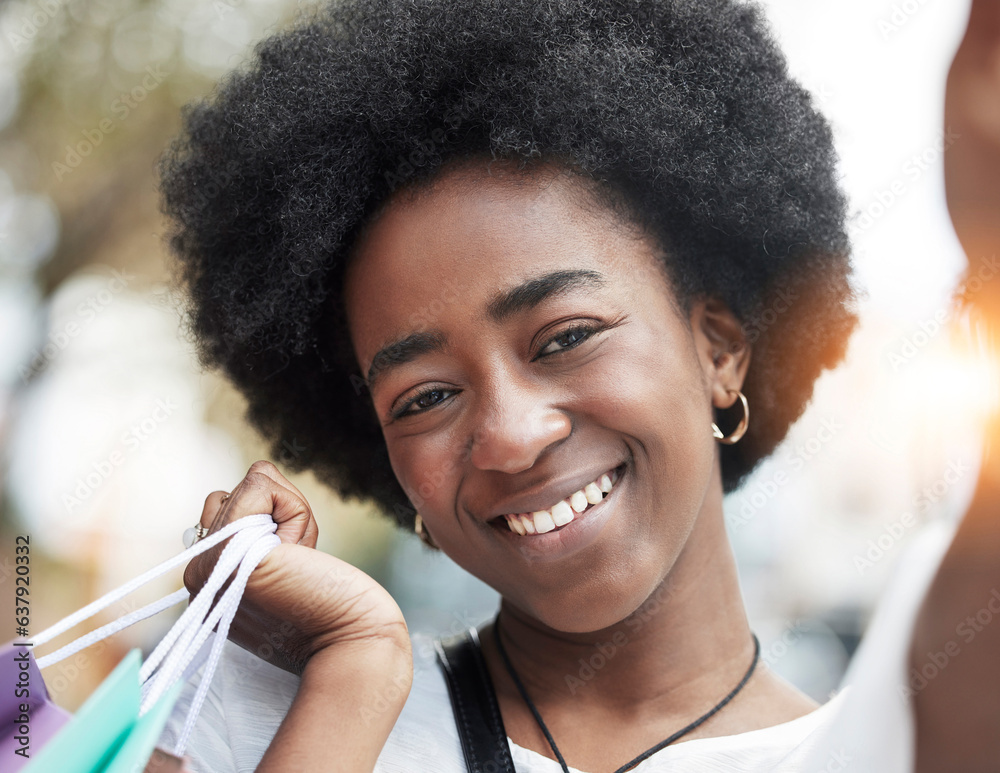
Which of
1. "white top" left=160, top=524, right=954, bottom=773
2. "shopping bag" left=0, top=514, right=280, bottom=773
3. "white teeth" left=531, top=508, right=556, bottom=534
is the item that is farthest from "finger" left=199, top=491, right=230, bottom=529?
"white teeth" left=531, top=508, right=556, bottom=534

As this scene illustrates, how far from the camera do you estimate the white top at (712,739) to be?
151cm

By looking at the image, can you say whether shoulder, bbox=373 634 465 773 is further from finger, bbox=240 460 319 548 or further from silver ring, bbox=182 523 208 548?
silver ring, bbox=182 523 208 548

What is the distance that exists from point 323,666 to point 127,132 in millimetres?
4465

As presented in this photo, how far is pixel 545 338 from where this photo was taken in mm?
1561

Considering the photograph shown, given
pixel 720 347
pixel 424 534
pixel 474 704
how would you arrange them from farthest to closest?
pixel 424 534, pixel 720 347, pixel 474 704

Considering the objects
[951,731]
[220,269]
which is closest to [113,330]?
[220,269]

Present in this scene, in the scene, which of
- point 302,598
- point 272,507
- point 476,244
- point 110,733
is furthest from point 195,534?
point 476,244

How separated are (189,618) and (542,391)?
706 mm

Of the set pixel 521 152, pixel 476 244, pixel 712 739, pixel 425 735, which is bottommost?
pixel 712 739

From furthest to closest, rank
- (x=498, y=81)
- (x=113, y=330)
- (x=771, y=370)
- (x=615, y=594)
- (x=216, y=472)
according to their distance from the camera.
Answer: (x=216, y=472), (x=113, y=330), (x=771, y=370), (x=498, y=81), (x=615, y=594)

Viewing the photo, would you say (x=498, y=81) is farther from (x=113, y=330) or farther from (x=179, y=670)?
(x=113, y=330)

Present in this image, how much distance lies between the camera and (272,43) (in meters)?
1.92

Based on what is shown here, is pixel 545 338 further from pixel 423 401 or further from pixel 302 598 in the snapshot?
pixel 302 598

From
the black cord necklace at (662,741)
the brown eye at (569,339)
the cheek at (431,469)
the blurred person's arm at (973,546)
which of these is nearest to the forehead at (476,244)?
the brown eye at (569,339)
